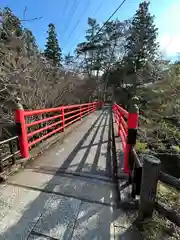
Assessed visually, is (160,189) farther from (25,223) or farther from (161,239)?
(25,223)

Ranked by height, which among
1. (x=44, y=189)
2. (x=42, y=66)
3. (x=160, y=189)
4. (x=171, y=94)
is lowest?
(x=160, y=189)

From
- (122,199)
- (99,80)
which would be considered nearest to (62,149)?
(122,199)

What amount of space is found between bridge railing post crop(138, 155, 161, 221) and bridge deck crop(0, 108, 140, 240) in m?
0.22

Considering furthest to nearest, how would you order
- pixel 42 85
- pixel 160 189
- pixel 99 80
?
pixel 99 80, pixel 42 85, pixel 160 189

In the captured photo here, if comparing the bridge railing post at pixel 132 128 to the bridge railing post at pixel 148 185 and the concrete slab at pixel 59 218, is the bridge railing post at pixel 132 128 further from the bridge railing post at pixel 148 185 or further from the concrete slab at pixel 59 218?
the concrete slab at pixel 59 218

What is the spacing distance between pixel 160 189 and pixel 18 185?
2141 mm

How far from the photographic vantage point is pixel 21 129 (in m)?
2.73

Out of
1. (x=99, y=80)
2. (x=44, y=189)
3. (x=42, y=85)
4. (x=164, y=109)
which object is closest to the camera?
(x=44, y=189)

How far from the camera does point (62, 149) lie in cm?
373

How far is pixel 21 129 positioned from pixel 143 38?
26700mm

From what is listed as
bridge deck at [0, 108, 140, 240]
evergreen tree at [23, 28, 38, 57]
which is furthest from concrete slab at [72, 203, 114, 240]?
evergreen tree at [23, 28, 38, 57]

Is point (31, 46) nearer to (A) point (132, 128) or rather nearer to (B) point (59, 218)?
(A) point (132, 128)

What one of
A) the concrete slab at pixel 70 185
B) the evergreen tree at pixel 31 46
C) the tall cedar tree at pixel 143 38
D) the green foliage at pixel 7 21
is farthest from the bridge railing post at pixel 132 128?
the tall cedar tree at pixel 143 38

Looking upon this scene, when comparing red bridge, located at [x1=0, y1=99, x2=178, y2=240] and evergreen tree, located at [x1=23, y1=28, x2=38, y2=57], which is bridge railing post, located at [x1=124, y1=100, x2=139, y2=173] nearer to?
red bridge, located at [x1=0, y1=99, x2=178, y2=240]
